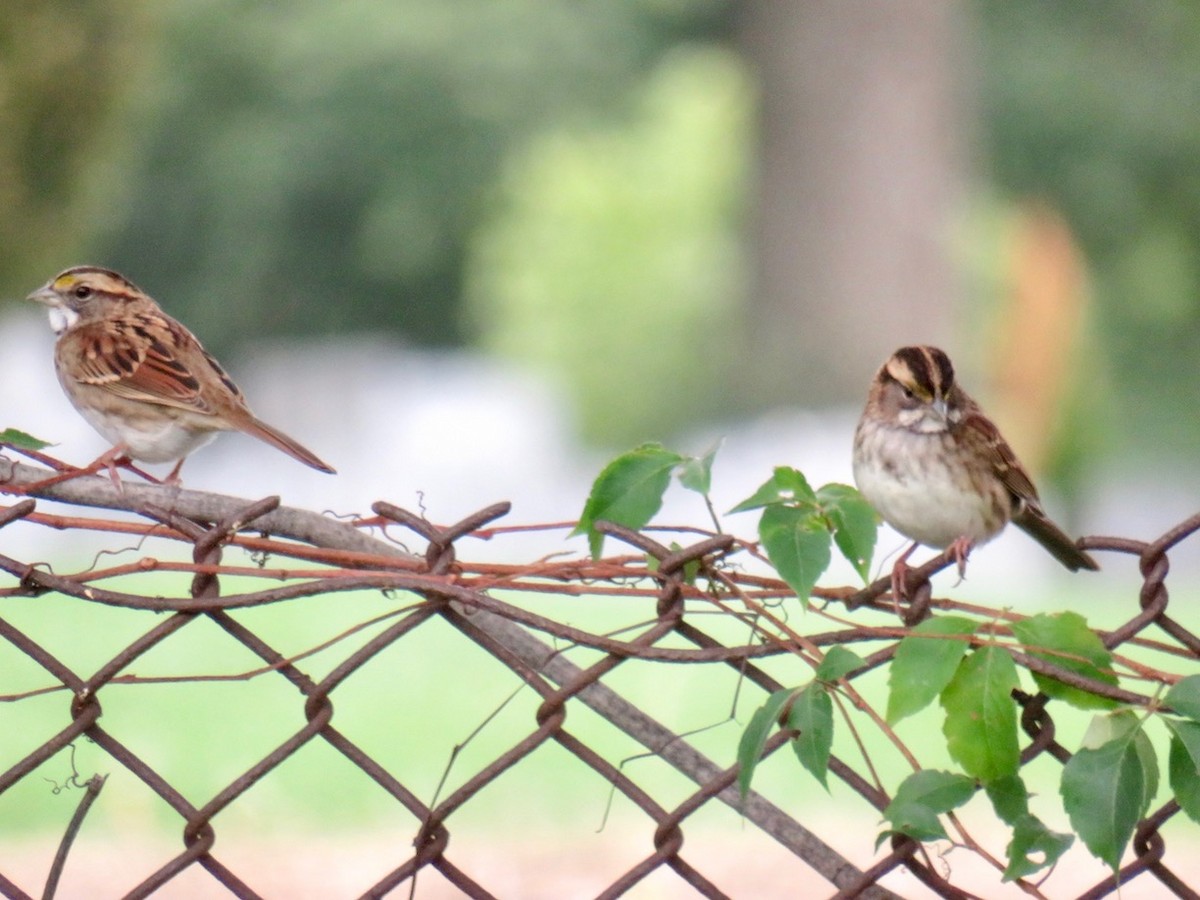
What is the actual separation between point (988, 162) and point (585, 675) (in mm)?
23293

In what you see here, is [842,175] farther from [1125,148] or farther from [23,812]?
[23,812]

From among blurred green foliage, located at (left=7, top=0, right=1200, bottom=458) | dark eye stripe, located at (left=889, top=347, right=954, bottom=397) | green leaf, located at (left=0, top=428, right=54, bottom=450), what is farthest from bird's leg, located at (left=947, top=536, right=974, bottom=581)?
blurred green foliage, located at (left=7, top=0, right=1200, bottom=458)

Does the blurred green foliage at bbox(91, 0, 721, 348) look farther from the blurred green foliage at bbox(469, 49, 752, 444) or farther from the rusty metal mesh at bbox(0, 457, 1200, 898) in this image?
the rusty metal mesh at bbox(0, 457, 1200, 898)

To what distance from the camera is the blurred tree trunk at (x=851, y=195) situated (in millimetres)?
16719

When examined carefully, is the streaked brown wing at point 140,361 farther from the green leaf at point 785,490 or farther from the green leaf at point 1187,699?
the green leaf at point 1187,699

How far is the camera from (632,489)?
4.65 ft

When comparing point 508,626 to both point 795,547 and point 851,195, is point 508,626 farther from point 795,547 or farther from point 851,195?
point 851,195

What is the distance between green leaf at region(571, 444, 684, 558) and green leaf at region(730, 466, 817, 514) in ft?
0.22

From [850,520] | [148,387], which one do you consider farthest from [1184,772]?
[148,387]

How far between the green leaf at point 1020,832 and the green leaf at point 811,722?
0.14m

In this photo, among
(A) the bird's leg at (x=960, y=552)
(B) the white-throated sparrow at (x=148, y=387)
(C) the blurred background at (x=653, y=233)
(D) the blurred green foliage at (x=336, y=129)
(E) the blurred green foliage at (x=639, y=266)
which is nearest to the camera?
(A) the bird's leg at (x=960, y=552)

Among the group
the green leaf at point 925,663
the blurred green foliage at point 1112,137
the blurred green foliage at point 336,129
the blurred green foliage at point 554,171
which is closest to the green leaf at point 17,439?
the green leaf at point 925,663

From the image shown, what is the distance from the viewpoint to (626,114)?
22.8m

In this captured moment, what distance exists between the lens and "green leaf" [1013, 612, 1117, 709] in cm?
138
